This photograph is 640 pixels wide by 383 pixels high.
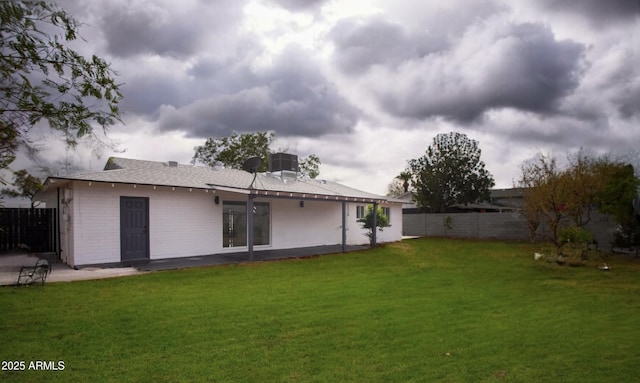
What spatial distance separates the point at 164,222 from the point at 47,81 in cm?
1092

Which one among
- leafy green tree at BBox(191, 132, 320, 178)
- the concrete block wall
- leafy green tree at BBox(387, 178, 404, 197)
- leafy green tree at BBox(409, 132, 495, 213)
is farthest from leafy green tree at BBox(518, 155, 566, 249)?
leafy green tree at BBox(387, 178, 404, 197)

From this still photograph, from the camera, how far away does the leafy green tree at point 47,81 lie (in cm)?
329

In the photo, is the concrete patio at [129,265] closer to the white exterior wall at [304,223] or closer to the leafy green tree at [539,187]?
the white exterior wall at [304,223]

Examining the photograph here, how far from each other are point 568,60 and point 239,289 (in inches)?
417

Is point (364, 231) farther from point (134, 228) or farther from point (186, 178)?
point (134, 228)

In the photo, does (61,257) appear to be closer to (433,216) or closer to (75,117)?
(75,117)

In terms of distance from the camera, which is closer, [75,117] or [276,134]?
[75,117]

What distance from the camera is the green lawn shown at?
14.1 ft

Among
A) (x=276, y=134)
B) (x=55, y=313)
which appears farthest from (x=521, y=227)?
(x=55, y=313)

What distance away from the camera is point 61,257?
14.3 meters

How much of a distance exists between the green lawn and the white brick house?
303cm

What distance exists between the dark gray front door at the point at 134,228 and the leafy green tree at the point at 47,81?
32.8 ft

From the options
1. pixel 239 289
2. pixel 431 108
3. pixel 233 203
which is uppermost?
pixel 431 108

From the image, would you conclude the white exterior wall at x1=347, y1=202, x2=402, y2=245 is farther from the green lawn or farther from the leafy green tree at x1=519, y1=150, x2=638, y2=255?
the green lawn
